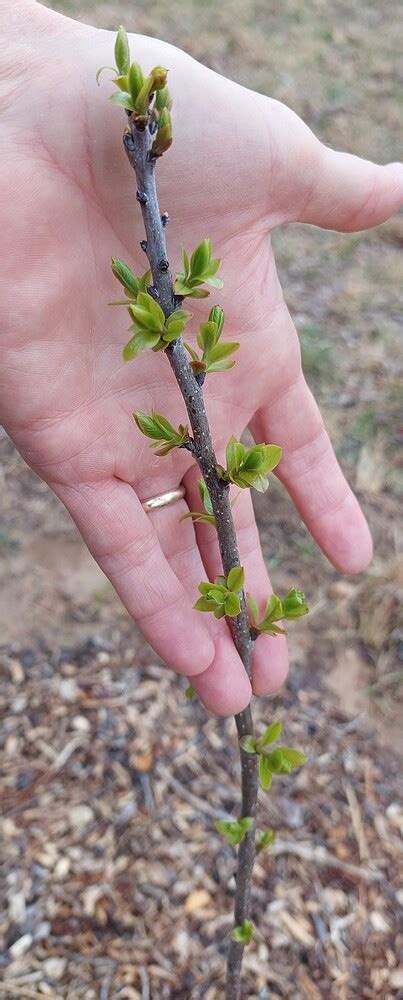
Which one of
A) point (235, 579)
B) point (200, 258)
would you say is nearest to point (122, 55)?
point (200, 258)

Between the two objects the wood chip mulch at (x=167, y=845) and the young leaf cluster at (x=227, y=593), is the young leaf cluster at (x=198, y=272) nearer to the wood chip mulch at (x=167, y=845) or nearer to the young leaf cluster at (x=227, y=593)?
the young leaf cluster at (x=227, y=593)

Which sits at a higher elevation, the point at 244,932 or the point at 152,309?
the point at 152,309

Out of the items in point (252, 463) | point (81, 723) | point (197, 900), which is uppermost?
point (252, 463)

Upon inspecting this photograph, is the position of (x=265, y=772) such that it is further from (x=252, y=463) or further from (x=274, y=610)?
(x=252, y=463)

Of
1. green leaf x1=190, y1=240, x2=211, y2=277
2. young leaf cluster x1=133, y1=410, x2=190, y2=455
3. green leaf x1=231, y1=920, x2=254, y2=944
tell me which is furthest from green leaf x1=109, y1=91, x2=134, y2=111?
green leaf x1=231, y1=920, x2=254, y2=944

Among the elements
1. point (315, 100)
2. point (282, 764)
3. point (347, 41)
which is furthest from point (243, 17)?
point (282, 764)

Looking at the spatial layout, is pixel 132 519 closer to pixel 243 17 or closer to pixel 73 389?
pixel 73 389
